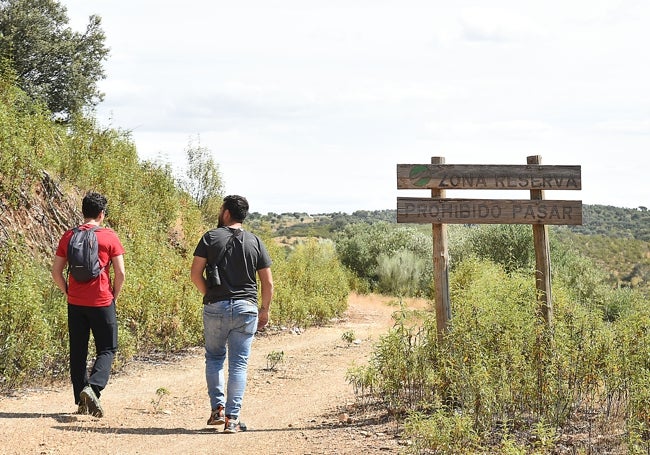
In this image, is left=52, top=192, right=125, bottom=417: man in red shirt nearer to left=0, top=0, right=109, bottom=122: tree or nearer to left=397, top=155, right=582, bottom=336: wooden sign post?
left=397, top=155, right=582, bottom=336: wooden sign post

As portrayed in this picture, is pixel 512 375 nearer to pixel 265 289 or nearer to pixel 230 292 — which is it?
pixel 265 289

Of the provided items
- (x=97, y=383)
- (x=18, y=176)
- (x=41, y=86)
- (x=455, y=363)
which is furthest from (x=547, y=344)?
(x=41, y=86)

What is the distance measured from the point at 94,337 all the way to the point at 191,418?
140 centimetres

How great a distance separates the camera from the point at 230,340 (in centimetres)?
716

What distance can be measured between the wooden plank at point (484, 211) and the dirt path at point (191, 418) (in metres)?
2.22

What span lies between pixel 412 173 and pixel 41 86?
63.5 ft

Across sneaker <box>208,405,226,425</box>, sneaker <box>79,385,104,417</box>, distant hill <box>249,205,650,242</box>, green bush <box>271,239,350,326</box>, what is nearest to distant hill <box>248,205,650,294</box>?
distant hill <box>249,205,650,242</box>

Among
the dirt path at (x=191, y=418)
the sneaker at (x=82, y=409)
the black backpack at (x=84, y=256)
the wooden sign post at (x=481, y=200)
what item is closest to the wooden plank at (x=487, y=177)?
the wooden sign post at (x=481, y=200)

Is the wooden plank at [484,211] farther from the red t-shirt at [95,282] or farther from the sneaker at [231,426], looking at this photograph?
the red t-shirt at [95,282]

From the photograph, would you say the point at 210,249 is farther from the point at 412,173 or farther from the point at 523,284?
the point at 523,284

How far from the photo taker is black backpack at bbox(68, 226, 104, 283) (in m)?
7.44

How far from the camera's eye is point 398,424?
7566 millimetres

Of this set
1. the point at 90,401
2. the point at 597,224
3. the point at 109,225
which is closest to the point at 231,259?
the point at 90,401

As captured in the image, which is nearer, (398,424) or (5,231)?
(398,424)
